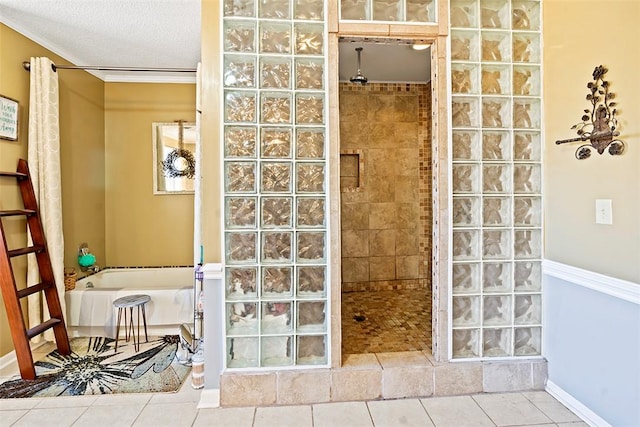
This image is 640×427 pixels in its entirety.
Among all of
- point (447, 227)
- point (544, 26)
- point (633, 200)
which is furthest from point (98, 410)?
point (544, 26)

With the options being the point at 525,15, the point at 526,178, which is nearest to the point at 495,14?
the point at 525,15

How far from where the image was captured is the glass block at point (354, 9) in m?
2.02

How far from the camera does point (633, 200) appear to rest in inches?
61.7

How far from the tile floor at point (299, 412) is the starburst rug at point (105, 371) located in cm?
11

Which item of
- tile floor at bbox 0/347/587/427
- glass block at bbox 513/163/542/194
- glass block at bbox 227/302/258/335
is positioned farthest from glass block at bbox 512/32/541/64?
glass block at bbox 227/302/258/335

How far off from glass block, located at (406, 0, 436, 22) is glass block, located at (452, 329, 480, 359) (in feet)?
6.41

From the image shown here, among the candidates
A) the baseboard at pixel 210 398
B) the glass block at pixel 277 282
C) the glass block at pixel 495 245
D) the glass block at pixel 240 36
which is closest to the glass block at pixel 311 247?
the glass block at pixel 277 282

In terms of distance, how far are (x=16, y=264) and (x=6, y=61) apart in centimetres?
154

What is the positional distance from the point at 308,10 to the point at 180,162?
2.36 m

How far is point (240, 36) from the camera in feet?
6.52

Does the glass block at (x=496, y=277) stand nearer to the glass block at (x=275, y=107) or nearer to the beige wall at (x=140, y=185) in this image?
the glass block at (x=275, y=107)

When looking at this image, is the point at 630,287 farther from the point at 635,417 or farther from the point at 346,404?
the point at 346,404

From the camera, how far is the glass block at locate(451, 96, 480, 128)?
2088 millimetres

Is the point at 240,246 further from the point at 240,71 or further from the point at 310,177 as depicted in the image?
the point at 240,71
